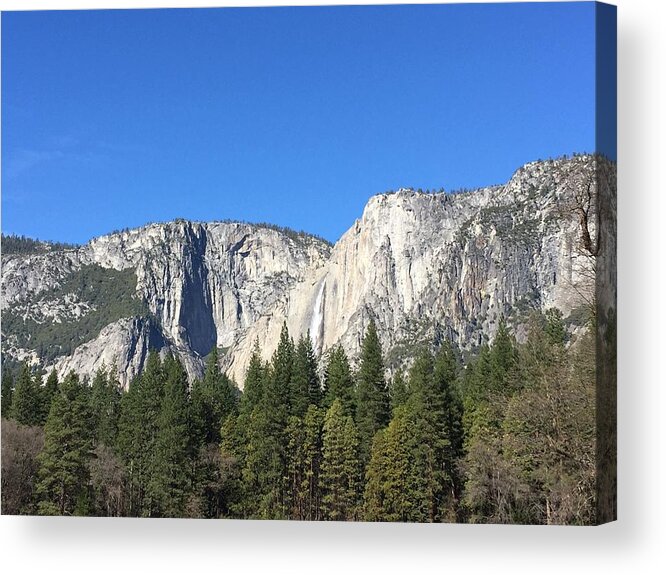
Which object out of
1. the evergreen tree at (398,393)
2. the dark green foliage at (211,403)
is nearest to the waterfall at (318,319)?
the dark green foliage at (211,403)

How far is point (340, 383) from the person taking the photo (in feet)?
99.0

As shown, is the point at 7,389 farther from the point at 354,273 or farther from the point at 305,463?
the point at 354,273

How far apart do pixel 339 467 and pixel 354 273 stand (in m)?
17.2

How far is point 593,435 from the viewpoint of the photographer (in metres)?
19.8

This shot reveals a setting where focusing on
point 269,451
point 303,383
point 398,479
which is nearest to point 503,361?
point 398,479

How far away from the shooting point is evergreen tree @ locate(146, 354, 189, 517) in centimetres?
2455

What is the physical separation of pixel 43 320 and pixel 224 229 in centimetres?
683

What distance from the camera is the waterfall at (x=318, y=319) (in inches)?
1383

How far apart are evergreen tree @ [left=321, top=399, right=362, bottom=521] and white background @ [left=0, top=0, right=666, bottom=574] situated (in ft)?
9.51

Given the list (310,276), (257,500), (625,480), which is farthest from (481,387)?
(310,276)

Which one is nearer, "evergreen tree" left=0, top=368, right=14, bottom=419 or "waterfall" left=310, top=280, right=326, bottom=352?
"evergreen tree" left=0, top=368, right=14, bottom=419

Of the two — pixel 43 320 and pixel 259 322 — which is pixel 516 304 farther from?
pixel 43 320

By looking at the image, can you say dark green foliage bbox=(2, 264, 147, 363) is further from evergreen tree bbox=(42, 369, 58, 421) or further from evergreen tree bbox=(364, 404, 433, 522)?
evergreen tree bbox=(364, 404, 433, 522)

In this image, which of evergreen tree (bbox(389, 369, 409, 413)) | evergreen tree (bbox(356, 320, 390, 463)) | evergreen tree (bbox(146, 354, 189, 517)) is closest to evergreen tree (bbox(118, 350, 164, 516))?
evergreen tree (bbox(146, 354, 189, 517))
